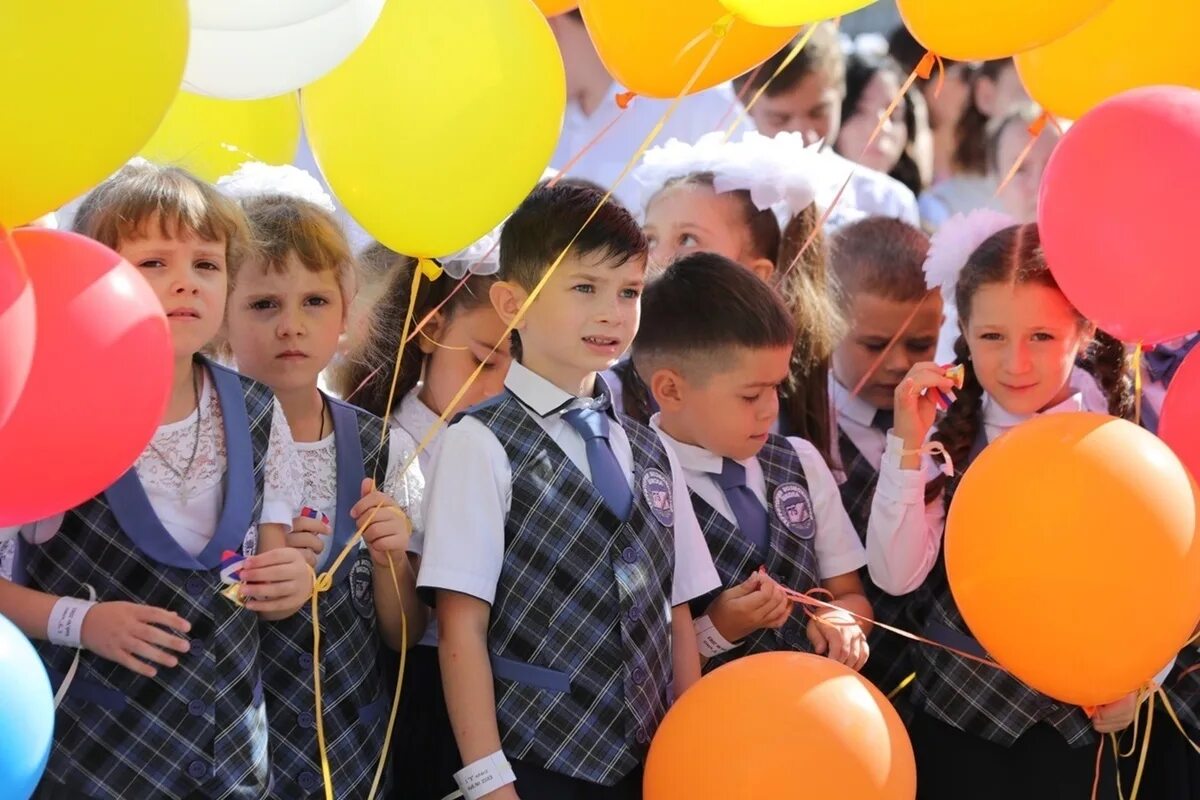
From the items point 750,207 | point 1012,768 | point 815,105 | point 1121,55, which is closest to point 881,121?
point 1121,55

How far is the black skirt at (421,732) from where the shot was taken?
284 centimetres

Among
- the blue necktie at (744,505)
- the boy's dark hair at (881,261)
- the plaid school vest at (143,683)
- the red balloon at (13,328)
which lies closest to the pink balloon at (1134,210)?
the blue necktie at (744,505)

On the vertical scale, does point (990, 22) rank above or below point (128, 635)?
above

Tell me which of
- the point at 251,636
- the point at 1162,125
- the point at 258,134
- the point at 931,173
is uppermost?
the point at 1162,125

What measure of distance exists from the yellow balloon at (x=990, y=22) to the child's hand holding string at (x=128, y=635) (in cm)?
148

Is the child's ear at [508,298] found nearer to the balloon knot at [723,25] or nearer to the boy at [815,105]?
the balloon knot at [723,25]

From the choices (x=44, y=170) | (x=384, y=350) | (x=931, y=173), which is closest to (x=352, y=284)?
(x=384, y=350)

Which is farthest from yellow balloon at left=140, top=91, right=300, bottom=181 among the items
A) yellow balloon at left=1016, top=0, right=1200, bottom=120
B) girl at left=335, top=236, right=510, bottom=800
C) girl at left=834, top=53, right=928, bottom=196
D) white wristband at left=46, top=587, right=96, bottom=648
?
girl at left=834, top=53, right=928, bottom=196

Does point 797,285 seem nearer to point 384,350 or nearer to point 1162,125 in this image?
point 384,350

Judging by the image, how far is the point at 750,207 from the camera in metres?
3.65

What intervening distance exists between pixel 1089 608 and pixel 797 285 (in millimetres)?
1303

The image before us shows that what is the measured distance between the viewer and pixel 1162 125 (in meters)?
2.47

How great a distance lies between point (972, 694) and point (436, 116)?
1.37m

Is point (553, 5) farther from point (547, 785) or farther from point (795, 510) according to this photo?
point (547, 785)
